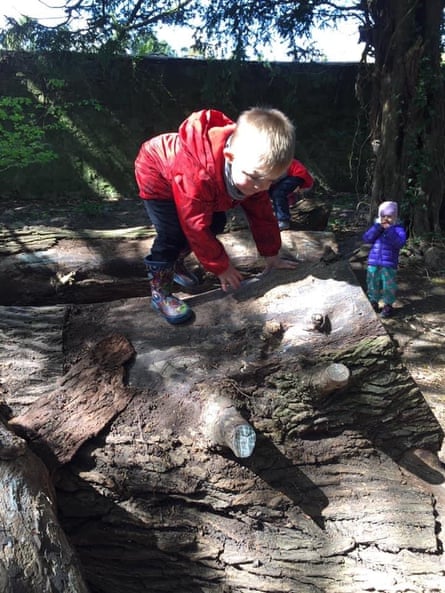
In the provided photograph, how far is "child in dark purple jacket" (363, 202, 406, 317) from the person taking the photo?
14.5 feet

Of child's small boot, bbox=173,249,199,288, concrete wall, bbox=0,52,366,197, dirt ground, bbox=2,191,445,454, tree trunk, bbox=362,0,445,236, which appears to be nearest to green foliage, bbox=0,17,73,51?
concrete wall, bbox=0,52,366,197

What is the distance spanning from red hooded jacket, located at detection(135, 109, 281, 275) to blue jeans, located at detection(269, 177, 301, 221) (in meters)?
2.19

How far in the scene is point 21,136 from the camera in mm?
8516

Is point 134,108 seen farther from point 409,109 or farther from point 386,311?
point 386,311

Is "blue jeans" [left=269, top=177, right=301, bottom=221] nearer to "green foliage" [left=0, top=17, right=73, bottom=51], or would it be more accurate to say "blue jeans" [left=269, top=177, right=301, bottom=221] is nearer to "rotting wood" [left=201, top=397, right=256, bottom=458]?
→ "rotting wood" [left=201, top=397, right=256, bottom=458]

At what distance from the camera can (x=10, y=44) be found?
7176mm

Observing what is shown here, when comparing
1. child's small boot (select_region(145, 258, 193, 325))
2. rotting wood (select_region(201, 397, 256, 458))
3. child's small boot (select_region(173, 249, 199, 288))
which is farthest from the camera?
child's small boot (select_region(173, 249, 199, 288))

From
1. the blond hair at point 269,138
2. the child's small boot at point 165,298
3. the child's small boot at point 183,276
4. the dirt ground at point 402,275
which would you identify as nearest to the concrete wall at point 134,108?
the dirt ground at point 402,275

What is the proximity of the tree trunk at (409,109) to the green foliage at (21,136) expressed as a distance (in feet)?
18.1

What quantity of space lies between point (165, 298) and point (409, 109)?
4454mm

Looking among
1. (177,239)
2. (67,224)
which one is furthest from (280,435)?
(67,224)

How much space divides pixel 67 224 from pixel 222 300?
4.99 m

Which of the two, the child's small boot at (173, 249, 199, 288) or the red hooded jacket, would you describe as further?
the child's small boot at (173, 249, 199, 288)

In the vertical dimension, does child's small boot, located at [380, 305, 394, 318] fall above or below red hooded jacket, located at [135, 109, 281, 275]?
below
